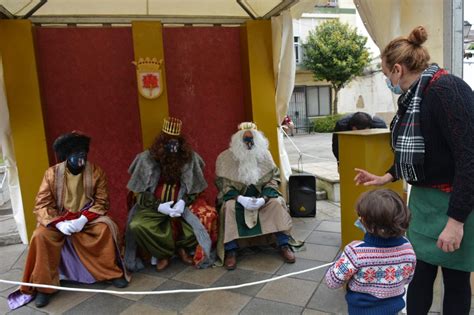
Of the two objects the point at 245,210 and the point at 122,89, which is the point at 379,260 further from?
the point at 122,89

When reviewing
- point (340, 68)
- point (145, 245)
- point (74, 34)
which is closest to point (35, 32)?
point (74, 34)

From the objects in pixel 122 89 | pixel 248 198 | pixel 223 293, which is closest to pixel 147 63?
pixel 122 89

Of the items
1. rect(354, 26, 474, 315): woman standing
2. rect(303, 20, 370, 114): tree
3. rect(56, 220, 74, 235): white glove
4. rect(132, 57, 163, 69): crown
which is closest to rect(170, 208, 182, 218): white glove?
rect(56, 220, 74, 235): white glove

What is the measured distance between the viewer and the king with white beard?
3.45 m

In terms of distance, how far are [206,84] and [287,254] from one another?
8.20 ft

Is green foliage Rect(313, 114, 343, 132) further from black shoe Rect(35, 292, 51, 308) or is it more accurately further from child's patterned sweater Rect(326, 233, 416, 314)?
child's patterned sweater Rect(326, 233, 416, 314)

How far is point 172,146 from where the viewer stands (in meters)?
3.61

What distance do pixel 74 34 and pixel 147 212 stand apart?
96.7 inches

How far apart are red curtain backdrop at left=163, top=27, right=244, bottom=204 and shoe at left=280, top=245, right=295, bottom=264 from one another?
5.13ft

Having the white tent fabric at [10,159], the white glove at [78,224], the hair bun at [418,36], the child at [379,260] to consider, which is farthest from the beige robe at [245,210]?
the white tent fabric at [10,159]

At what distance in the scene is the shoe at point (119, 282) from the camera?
3136 mm

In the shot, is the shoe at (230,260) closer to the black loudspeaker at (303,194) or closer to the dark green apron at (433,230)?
the black loudspeaker at (303,194)

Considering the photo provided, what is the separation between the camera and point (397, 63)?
67.1 inches

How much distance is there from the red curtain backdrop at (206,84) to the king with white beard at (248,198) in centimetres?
109
